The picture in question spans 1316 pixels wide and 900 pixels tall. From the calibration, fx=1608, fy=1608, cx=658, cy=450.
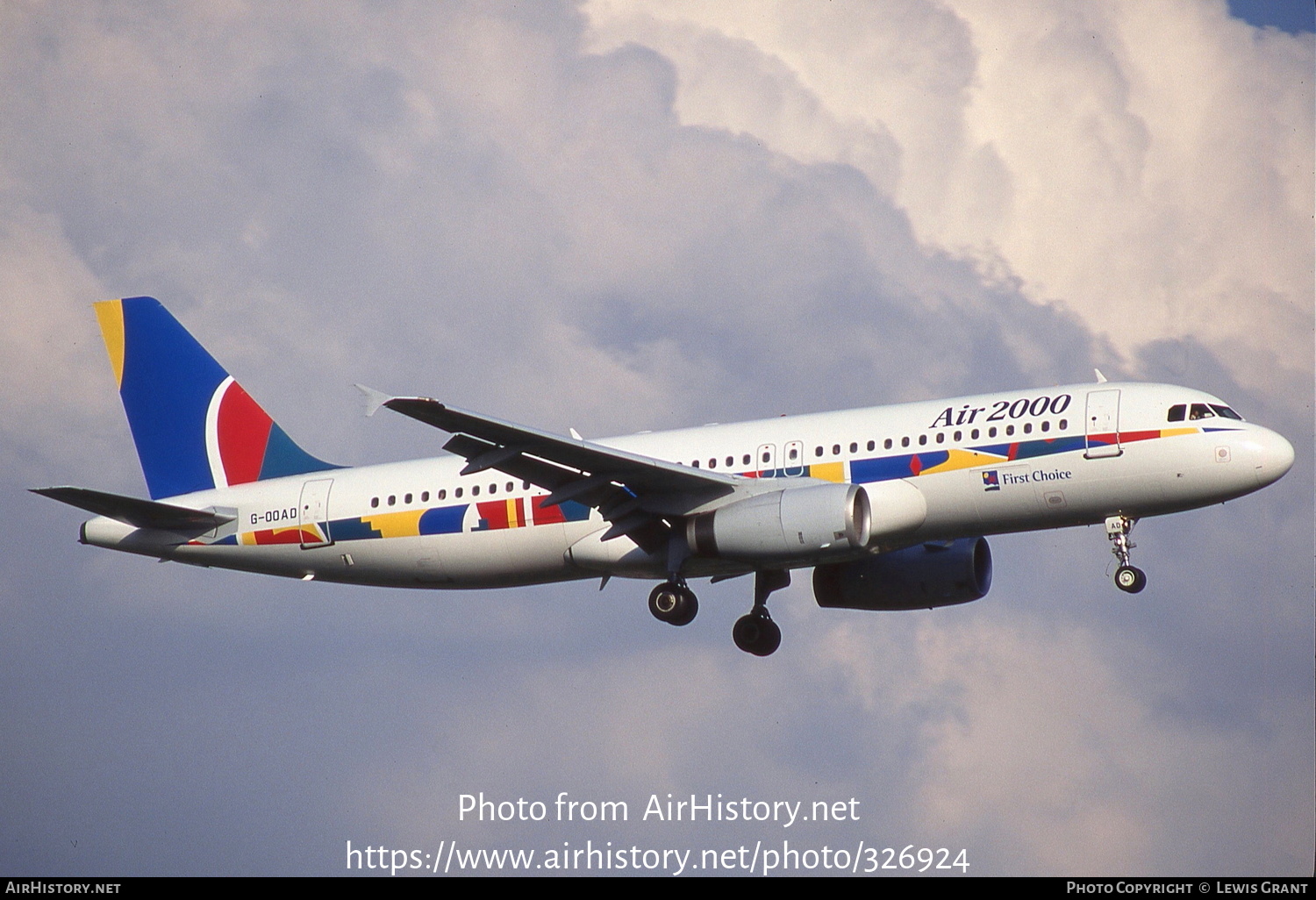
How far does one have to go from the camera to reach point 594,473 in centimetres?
3500

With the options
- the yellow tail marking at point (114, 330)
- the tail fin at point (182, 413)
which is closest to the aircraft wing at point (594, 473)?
the tail fin at point (182, 413)

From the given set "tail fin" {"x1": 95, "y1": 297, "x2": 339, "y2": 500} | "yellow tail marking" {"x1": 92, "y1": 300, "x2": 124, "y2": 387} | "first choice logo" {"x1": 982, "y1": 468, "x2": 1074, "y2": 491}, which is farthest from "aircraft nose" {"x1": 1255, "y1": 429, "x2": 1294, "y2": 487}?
"yellow tail marking" {"x1": 92, "y1": 300, "x2": 124, "y2": 387}

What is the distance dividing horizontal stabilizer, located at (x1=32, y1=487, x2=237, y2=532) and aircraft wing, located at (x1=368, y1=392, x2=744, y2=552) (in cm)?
945

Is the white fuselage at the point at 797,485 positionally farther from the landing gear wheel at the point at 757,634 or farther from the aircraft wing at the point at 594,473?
the landing gear wheel at the point at 757,634

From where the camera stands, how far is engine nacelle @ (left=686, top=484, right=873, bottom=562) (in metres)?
33.2

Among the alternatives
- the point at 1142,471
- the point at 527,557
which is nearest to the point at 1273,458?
the point at 1142,471

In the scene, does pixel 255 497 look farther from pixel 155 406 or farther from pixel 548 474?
pixel 548 474

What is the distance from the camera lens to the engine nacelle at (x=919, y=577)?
39.9 m

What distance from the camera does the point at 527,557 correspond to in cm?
3772

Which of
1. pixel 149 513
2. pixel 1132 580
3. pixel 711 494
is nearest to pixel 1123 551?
pixel 1132 580

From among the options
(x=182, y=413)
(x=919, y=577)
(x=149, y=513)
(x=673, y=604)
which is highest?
(x=182, y=413)

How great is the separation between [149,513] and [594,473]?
12.0 meters

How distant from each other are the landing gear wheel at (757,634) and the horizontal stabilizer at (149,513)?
42.9ft

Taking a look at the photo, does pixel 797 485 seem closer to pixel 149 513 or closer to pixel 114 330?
pixel 149 513
